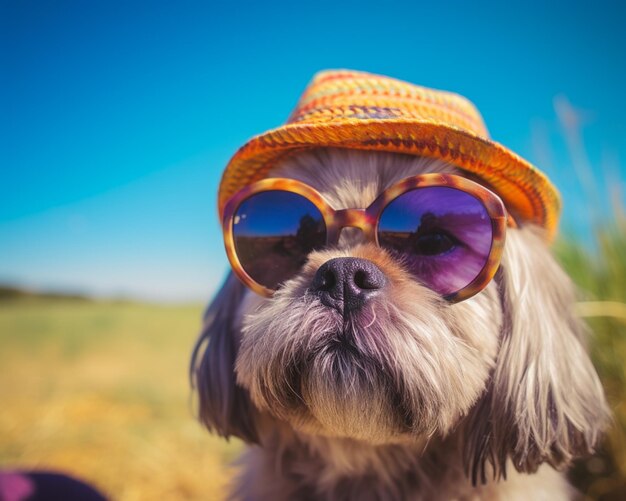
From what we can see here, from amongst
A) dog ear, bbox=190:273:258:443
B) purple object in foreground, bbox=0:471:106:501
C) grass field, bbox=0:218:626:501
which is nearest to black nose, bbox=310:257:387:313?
dog ear, bbox=190:273:258:443

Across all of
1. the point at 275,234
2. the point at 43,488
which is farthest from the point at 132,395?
the point at 275,234

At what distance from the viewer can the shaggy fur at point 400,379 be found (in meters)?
1.15

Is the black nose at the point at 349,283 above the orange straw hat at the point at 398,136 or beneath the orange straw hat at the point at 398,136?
beneath

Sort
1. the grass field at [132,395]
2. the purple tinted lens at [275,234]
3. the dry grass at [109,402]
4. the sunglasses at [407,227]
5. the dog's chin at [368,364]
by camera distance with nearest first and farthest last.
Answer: the dog's chin at [368,364] → the sunglasses at [407,227] → the purple tinted lens at [275,234] → the grass field at [132,395] → the dry grass at [109,402]

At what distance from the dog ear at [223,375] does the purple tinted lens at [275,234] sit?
32 cm

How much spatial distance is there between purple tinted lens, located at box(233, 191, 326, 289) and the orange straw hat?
0.58ft

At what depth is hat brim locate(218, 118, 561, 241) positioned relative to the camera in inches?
50.7

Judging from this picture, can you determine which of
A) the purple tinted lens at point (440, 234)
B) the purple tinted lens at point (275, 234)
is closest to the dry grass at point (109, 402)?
the purple tinted lens at point (275, 234)

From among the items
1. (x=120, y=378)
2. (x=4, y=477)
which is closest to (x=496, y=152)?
(x=4, y=477)

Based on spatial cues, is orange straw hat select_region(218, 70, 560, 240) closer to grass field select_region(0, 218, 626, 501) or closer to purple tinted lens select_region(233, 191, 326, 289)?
purple tinted lens select_region(233, 191, 326, 289)

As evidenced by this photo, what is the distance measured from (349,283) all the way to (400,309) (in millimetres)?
139

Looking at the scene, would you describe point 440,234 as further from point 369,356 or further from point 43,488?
point 43,488

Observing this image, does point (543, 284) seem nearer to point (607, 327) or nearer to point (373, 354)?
point (373, 354)

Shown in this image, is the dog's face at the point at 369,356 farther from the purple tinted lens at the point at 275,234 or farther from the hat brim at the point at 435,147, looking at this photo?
the hat brim at the point at 435,147
